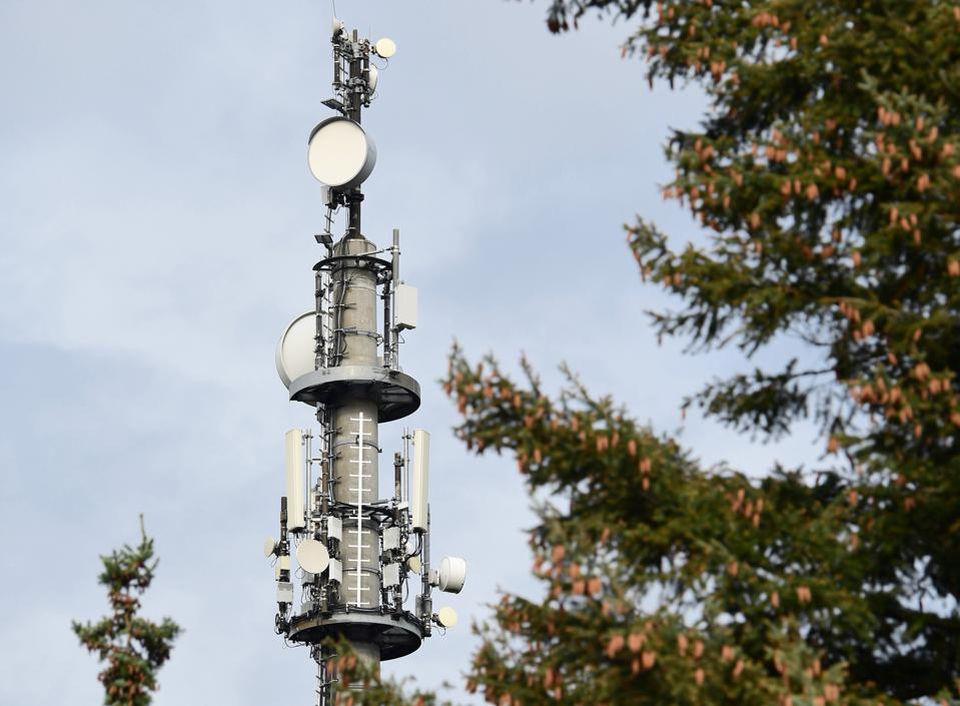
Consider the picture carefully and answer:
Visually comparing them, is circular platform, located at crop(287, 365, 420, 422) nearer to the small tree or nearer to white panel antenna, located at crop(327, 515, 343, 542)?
white panel antenna, located at crop(327, 515, 343, 542)

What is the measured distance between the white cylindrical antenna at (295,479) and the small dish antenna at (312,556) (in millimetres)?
1068

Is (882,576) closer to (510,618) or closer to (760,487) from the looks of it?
(760,487)

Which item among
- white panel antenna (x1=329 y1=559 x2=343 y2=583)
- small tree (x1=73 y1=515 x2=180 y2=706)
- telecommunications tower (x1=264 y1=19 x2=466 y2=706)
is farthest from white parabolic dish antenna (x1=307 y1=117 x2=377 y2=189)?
small tree (x1=73 y1=515 x2=180 y2=706)

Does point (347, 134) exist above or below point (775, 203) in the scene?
above

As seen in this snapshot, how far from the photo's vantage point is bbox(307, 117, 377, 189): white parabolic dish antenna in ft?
162

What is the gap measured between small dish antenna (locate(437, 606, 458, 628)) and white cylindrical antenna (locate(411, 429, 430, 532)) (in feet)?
7.32

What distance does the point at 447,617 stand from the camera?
155ft

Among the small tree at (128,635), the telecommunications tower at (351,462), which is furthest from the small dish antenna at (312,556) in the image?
the small tree at (128,635)

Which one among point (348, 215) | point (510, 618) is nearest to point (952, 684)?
point (510, 618)

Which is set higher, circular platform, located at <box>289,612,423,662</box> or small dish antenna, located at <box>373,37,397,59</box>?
small dish antenna, located at <box>373,37,397,59</box>

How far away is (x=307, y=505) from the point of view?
4719 centimetres

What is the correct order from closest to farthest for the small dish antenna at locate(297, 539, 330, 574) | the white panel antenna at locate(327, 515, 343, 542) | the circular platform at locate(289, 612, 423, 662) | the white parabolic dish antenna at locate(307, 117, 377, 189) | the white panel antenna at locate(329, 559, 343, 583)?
1. the small dish antenna at locate(297, 539, 330, 574)
2. the circular platform at locate(289, 612, 423, 662)
3. the white panel antenna at locate(329, 559, 343, 583)
4. the white panel antenna at locate(327, 515, 343, 542)
5. the white parabolic dish antenna at locate(307, 117, 377, 189)

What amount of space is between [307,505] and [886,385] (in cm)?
3187

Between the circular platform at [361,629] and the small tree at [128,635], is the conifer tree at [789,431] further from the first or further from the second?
the circular platform at [361,629]
